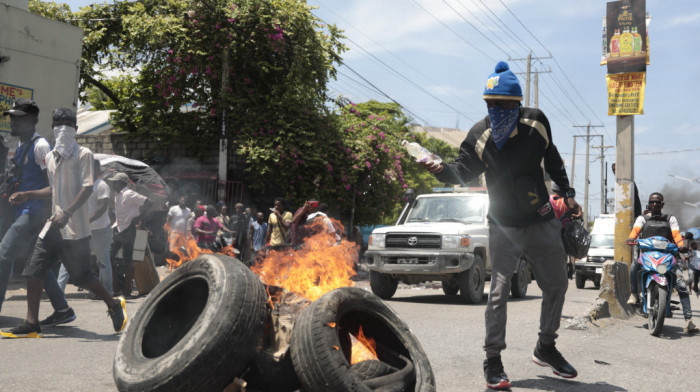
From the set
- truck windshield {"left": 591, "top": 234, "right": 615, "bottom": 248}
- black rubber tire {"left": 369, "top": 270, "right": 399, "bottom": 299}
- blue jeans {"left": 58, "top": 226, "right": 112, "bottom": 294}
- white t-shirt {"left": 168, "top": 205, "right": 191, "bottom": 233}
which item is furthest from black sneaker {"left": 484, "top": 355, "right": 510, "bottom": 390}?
truck windshield {"left": 591, "top": 234, "right": 615, "bottom": 248}

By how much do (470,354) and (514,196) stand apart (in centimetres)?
185

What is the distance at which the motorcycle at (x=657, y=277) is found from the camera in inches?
300

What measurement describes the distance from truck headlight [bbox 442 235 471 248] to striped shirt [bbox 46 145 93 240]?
6335 millimetres

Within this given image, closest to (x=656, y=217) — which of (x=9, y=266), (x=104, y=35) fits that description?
(x=9, y=266)

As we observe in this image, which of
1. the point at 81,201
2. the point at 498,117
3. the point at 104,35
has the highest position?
the point at 104,35

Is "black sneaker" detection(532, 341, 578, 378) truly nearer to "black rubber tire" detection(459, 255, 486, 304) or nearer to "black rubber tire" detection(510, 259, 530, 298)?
"black rubber tire" detection(459, 255, 486, 304)

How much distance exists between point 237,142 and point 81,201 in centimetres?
1359

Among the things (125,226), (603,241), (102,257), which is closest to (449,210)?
(125,226)

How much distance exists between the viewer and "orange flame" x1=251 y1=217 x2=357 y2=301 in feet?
15.1

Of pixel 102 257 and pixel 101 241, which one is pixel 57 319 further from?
pixel 101 241

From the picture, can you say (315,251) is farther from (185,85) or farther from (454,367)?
(185,85)

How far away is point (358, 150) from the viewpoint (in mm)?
21281

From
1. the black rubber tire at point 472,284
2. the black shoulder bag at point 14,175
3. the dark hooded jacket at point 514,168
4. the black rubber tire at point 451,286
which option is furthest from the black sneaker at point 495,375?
the black rubber tire at point 451,286

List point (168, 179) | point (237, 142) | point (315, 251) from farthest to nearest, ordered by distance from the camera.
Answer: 1. point (168, 179)
2. point (237, 142)
3. point (315, 251)
